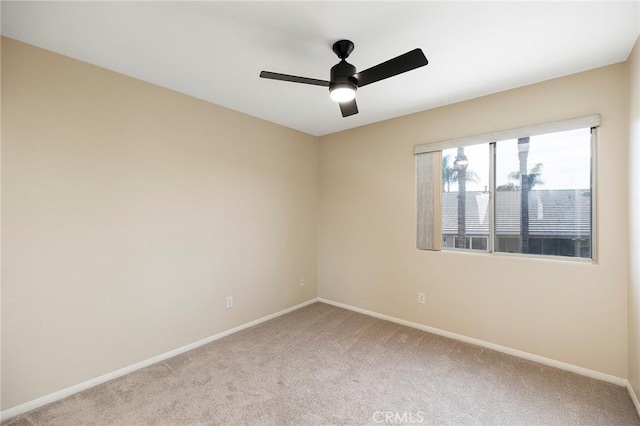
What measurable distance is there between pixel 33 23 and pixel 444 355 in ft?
13.5

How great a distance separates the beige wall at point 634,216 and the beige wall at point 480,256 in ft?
0.36

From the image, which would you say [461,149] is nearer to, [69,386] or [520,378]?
[520,378]

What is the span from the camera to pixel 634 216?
203cm

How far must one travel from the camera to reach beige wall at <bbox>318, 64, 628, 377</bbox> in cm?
227

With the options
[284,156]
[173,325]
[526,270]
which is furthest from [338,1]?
[173,325]

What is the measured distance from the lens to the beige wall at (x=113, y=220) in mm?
1964

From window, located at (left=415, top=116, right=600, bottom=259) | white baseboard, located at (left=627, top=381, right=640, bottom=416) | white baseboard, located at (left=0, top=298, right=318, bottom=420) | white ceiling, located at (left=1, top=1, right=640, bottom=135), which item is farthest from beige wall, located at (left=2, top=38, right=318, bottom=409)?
white baseboard, located at (left=627, top=381, right=640, bottom=416)

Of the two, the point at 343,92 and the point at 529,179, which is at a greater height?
the point at 343,92

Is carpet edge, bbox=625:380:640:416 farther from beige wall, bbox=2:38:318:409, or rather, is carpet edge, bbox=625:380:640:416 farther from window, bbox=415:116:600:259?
beige wall, bbox=2:38:318:409

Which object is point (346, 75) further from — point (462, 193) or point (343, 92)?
point (462, 193)

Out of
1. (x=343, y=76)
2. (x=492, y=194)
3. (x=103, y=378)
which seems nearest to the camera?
(x=343, y=76)

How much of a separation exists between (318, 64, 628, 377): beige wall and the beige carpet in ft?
1.09

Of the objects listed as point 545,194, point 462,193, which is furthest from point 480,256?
point 545,194

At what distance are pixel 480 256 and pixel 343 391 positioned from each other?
191 cm
